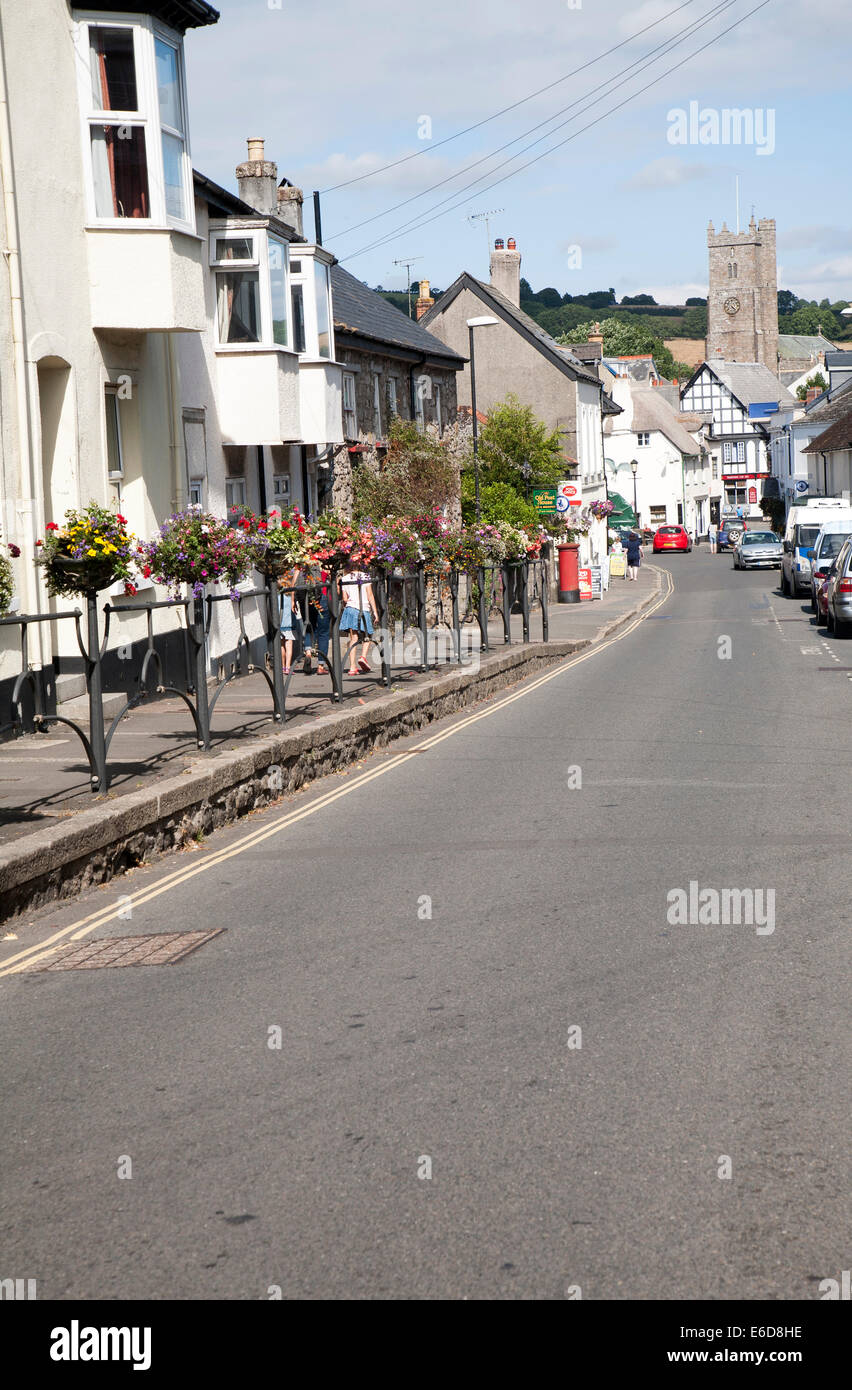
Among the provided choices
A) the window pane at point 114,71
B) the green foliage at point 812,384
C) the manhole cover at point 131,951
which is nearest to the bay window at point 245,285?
the window pane at point 114,71

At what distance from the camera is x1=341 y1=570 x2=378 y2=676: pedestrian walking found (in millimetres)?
17141

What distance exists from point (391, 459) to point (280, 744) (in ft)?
67.7

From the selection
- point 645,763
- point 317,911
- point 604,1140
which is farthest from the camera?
point 645,763

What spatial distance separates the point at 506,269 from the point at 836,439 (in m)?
15.4

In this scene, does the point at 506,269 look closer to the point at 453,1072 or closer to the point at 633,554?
the point at 633,554

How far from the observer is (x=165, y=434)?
56.1 ft

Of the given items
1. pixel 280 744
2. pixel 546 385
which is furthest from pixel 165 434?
pixel 546 385

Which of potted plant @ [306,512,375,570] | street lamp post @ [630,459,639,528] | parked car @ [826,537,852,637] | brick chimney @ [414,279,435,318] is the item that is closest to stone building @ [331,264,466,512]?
parked car @ [826,537,852,637]

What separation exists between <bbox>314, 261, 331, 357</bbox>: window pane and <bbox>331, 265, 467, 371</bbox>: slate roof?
356 centimetres

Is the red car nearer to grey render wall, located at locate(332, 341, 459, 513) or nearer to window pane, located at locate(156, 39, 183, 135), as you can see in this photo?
grey render wall, located at locate(332, 341, 459, 513)

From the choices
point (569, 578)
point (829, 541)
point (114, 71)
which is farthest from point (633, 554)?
point (114, 71)

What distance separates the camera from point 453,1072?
4.84 meters

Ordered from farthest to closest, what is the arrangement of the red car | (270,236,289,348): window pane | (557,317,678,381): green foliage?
(557,317,678,381): green foliage, the red car, (270,236,289,348): window pane

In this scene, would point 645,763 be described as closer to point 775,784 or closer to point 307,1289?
point 775,784
